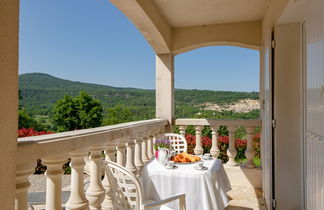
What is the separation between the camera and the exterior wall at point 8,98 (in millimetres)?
916

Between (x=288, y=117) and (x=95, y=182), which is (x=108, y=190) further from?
(x=288, y=117)

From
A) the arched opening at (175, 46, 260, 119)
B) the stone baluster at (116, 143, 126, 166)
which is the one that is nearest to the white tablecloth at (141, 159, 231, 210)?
the stone baluster at (116, 143, 126, 166)

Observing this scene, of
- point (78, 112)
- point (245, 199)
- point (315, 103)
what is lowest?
point (245, 199)

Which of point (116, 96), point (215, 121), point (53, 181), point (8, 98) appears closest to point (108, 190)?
point (53, 181)

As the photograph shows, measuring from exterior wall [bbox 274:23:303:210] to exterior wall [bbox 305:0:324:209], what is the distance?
3.47ft

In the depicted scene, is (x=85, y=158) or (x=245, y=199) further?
(x=245, y=199)

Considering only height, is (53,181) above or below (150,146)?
above

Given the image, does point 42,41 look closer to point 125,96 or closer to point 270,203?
point 125,96

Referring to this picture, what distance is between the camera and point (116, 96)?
11.1 m

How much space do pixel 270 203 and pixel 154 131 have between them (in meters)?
1.71

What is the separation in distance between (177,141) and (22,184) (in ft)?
8.48

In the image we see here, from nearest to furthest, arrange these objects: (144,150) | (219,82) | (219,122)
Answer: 1. (144,150)
2. (219,122)
3. (219,82)

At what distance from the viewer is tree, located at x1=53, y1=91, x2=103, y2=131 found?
1342cm

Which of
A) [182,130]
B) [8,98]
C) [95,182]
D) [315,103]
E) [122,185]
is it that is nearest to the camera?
[8,98]
